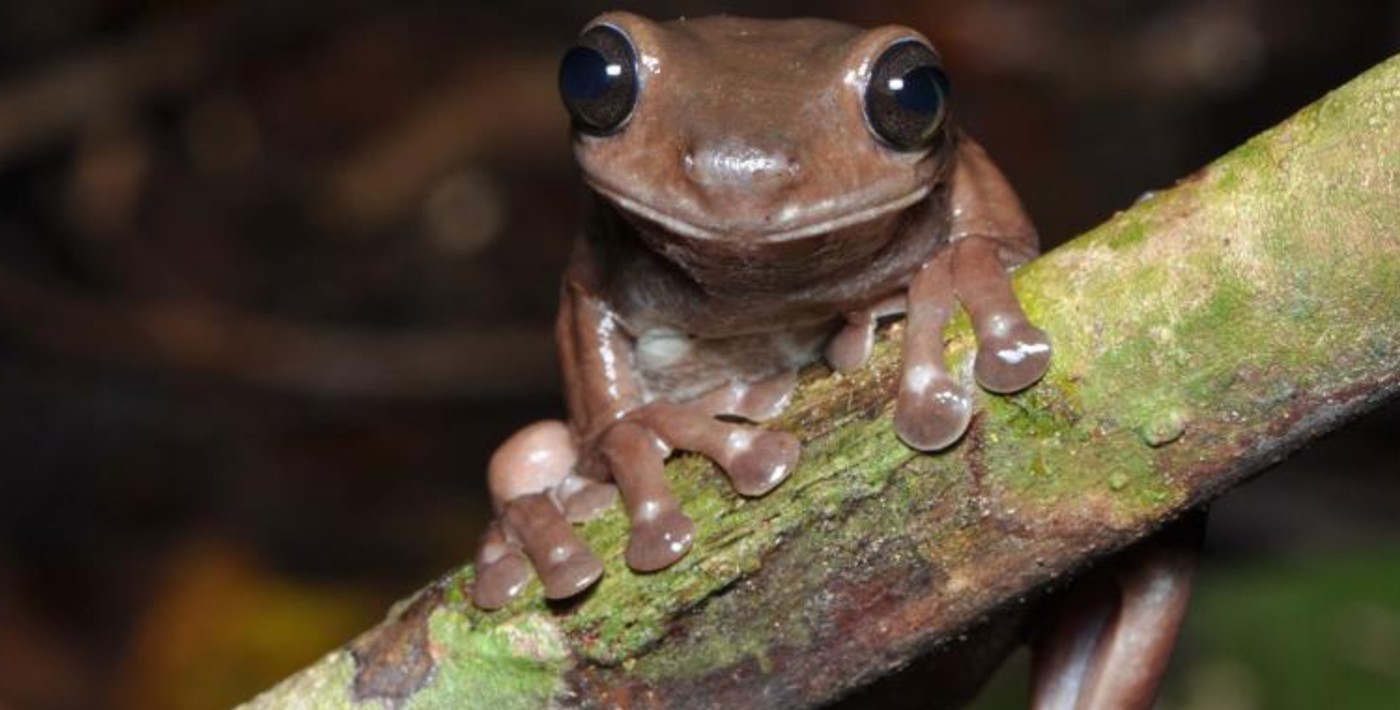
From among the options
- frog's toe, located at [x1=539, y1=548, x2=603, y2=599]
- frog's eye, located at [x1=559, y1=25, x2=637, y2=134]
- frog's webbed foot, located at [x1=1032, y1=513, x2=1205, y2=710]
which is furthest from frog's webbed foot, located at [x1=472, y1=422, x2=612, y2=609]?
frog's webbed foot, located at [x1=1032, y1=513, x2=1205, y2=710]

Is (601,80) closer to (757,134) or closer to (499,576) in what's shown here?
(757,134)

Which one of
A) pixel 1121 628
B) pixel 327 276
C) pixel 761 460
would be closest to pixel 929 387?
pixel 761 460

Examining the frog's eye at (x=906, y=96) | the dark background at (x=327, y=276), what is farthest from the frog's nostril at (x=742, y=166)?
the dark background at (x=327, y=276)

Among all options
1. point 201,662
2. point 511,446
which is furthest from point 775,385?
point 201,662

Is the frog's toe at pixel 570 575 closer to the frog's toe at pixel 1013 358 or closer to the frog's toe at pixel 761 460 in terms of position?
the frog's toe at pixel 761 460

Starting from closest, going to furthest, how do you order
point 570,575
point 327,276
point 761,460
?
point 761,460
point 570,575
point 327,276

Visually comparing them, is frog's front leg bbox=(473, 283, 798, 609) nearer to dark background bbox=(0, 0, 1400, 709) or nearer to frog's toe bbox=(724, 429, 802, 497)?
frog's toe bbox=(724, 429, 802, 497)
